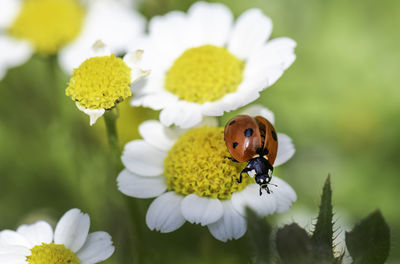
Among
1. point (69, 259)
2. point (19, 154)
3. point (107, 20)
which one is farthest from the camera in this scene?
point (19, 154)

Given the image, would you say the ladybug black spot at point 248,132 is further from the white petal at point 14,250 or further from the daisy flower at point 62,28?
the daisy flower at point 62,28

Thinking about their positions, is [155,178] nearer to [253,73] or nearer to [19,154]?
[253,73]

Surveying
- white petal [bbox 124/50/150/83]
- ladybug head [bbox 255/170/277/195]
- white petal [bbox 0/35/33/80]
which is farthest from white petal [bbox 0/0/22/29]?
ladybug head [bbox 255/170/277/195]

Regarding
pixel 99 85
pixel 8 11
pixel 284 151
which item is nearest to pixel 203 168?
pixel 284 151

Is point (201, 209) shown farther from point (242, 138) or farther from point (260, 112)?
point (260, 112)

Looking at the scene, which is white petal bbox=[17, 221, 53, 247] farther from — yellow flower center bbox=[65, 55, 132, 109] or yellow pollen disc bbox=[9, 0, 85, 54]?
yellow pollen disc bbox=[9, 0, 85, 54]

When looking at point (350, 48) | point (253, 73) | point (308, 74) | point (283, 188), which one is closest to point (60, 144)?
point (253, 73)
